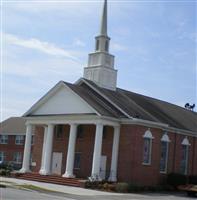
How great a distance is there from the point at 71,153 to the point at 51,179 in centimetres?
252

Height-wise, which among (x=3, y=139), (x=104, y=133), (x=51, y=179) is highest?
(x=3, y=139)

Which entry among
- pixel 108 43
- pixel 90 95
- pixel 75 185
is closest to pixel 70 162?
pixel 75 185

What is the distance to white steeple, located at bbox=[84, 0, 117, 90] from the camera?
4375 cm

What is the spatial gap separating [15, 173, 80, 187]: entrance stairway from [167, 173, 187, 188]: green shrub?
8320 millimetres

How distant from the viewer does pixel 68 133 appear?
43156mm

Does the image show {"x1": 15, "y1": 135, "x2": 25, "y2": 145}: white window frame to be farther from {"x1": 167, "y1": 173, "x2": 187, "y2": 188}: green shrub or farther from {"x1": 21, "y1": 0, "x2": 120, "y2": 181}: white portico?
{"x1": 167, "y1": 173, "x2": 187, "y2": 188}: green shrub

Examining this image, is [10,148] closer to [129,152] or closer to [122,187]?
[129,152]

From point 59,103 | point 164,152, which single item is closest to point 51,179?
point 59,103

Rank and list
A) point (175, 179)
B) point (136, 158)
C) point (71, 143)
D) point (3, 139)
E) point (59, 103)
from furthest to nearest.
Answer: point (3, 139) → point (59, 103) → point (175, 179) → point (71, 143) → point (136, 158)

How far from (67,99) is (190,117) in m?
17.6

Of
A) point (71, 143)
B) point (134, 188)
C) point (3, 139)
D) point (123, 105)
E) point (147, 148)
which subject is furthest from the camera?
point (3, 139)

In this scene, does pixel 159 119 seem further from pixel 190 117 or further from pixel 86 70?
pixel 190 117

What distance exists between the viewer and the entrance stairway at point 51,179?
37.0 m

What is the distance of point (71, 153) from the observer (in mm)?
39062
